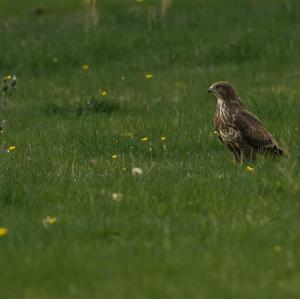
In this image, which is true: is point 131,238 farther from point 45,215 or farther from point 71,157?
point 71,157

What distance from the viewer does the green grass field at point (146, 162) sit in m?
6.82

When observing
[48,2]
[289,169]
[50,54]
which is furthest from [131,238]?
[48,2]

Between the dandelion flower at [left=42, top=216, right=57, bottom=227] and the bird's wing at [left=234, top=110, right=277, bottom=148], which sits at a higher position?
the dandelion flower at [left=42, top=216, right=57, bottom=227]

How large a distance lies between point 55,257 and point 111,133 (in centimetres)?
562

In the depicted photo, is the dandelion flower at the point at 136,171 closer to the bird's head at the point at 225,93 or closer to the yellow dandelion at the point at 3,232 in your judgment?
the yellow dandelion at the point at 3,232

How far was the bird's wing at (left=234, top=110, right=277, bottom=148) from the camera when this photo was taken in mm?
11039

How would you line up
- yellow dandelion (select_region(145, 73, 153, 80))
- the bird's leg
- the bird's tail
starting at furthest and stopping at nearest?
yellow dandelion (select_region(145, 73, 153, 80)), the bird's tail, the bird's leg

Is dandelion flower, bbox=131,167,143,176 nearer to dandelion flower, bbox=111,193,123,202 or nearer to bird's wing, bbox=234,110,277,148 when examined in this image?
dandelion flower, bbox=111,193,123,202

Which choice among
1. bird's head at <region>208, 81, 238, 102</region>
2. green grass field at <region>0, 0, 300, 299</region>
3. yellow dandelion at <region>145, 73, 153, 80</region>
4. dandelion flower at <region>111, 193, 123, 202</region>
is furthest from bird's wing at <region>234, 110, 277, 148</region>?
yellow dandelion at <region>145, 73, 153, 80</region>

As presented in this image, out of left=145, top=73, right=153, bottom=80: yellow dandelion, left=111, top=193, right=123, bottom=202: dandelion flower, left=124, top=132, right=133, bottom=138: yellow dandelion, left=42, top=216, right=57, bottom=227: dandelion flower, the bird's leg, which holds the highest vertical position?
left=42, top=216, right=57, bottom=227: dandelion flower

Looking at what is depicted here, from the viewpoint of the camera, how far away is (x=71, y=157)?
11156 millimetres

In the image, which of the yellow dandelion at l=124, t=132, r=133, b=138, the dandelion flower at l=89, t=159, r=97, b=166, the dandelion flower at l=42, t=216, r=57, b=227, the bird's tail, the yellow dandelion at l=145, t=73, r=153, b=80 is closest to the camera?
the dandelion flower at l=42, t=216, r=57, b=227

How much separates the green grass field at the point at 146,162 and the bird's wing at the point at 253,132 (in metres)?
0.31

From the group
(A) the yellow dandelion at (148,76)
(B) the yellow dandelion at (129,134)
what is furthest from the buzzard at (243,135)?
(A) the yellow dandelion at (148,76)
